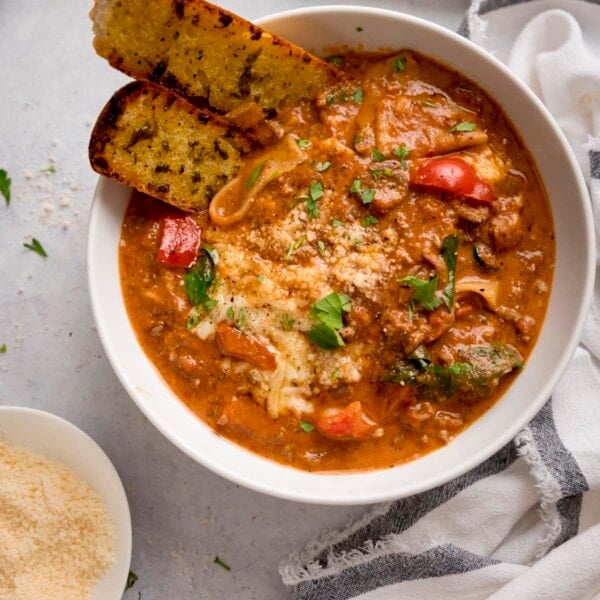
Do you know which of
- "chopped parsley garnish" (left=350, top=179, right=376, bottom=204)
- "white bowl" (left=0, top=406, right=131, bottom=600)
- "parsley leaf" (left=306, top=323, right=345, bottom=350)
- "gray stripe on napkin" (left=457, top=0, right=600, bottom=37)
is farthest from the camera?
"gray stripe on napkin" (left=457, top=0, right=600, bottom=37)

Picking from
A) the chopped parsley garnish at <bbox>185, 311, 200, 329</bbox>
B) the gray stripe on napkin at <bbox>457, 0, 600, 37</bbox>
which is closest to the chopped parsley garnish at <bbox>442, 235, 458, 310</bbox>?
the chopped parsley garnish at <bbox>185, 311, 200, 329</bbox>

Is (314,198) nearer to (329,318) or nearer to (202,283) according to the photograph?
(329,318)

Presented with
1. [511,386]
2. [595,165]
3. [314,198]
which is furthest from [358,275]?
[595,165]

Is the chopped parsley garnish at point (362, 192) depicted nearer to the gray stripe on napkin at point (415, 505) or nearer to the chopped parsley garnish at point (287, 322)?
the chopped parsley garnish at point (287, 322)

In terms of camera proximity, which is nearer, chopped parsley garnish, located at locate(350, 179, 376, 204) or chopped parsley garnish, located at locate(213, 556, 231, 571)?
chopped parsley garnish, located at locate(350, 179, 376, 204)

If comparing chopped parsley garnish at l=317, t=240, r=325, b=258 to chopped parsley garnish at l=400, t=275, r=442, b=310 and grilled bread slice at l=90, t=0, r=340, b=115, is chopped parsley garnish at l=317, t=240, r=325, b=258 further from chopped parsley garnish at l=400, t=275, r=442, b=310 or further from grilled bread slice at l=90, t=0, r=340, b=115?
grilled bread slice at l=90, t=0, r=340, b=115

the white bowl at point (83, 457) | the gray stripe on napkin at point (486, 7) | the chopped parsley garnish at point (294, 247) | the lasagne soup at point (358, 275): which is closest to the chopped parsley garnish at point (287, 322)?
the lasagne soup at point (358, 275)
